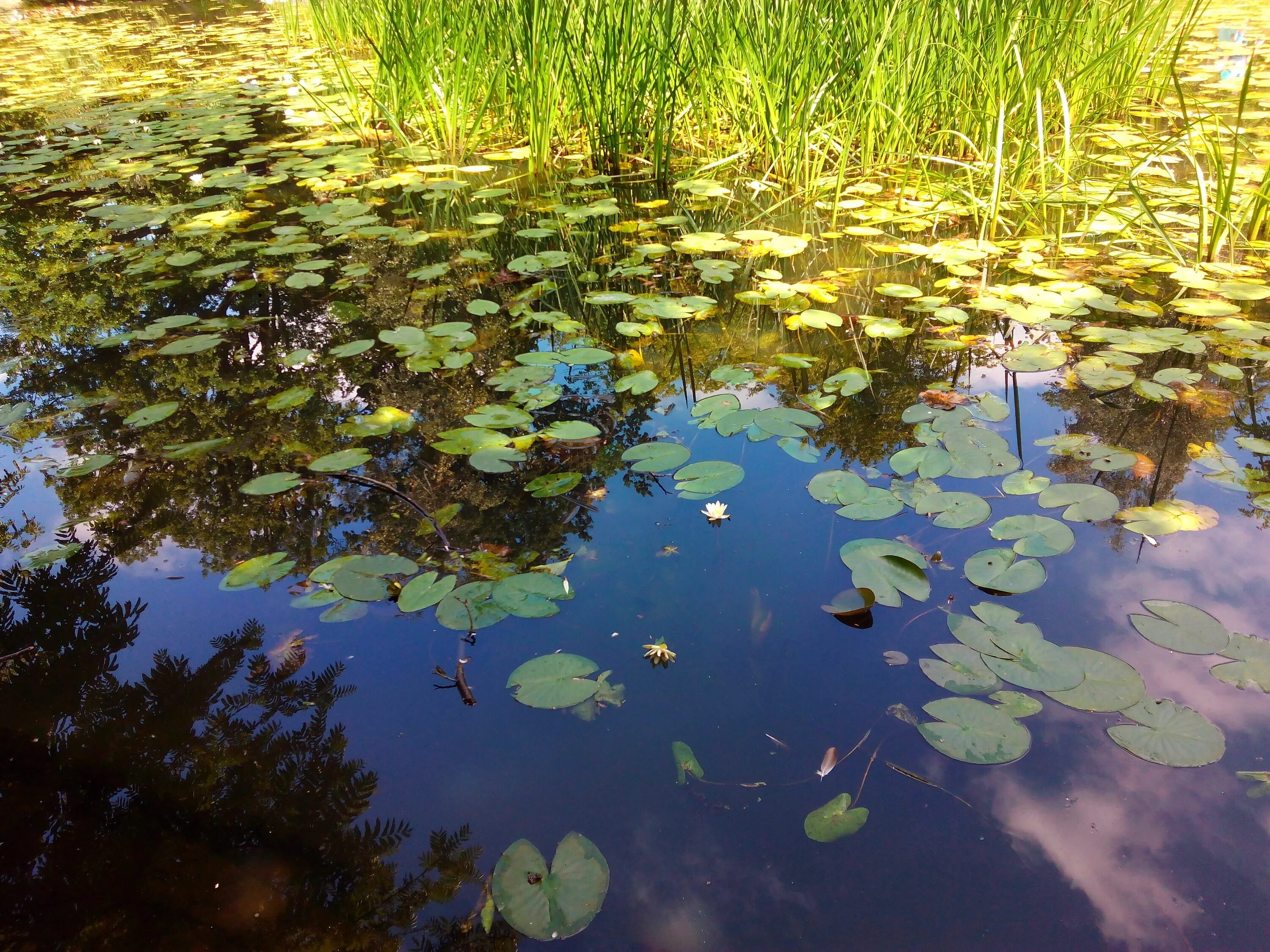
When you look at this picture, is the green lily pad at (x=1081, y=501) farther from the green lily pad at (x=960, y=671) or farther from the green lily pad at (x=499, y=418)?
the green lily pad at (x=499, y=418)

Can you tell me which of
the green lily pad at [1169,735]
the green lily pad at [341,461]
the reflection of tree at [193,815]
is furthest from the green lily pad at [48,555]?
Answer: the green lily pad at [1169,735]

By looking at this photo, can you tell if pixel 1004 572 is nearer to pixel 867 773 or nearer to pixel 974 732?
pixel 974 732

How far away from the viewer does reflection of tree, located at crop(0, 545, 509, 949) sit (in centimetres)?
81

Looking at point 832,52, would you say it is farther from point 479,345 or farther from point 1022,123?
point 479,345

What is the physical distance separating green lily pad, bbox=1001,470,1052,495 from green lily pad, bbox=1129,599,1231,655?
292 millimetres

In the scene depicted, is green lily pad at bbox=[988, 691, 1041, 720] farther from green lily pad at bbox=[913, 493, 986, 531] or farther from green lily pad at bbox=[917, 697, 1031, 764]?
green lily pad at bbox=[913, 493, 986, 531]

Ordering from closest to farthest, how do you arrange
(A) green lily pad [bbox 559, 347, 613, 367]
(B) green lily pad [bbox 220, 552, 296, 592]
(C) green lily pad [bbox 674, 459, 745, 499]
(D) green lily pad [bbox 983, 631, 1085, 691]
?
(D) green lily pad [bbox 983, 631, 1085, 691] → (B) green lily pad [bbox 220, 552, 296, 592] → (C) green lily pad [bbox 674, 459, 745, 499] → (A) green lily pad [bbox 559, 347, 613, 367]

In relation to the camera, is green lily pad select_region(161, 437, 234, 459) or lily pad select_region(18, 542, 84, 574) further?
green lily pad select_region(161, 437, 234, 459)

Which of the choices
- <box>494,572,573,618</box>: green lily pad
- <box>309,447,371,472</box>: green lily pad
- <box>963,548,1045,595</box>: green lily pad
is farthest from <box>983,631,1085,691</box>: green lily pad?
<box>309,447,371,472</box>: green lily pad

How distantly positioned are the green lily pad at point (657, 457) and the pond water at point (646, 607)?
13mm

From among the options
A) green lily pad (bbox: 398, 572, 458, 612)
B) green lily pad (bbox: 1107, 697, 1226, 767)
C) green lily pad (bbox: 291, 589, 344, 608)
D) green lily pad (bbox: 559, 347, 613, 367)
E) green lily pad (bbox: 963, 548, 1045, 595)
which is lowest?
green lily pad (bbox: 1107, 697, 1226, 767)

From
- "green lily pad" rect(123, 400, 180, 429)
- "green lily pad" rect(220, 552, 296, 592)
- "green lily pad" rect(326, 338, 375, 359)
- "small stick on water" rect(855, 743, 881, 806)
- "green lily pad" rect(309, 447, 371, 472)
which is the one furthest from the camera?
"green lily pad" rect(326, 338, 375, 359)

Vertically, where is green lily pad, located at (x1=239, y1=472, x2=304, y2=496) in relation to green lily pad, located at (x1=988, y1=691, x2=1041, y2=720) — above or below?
above

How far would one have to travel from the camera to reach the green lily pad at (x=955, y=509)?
1279 millimetres
